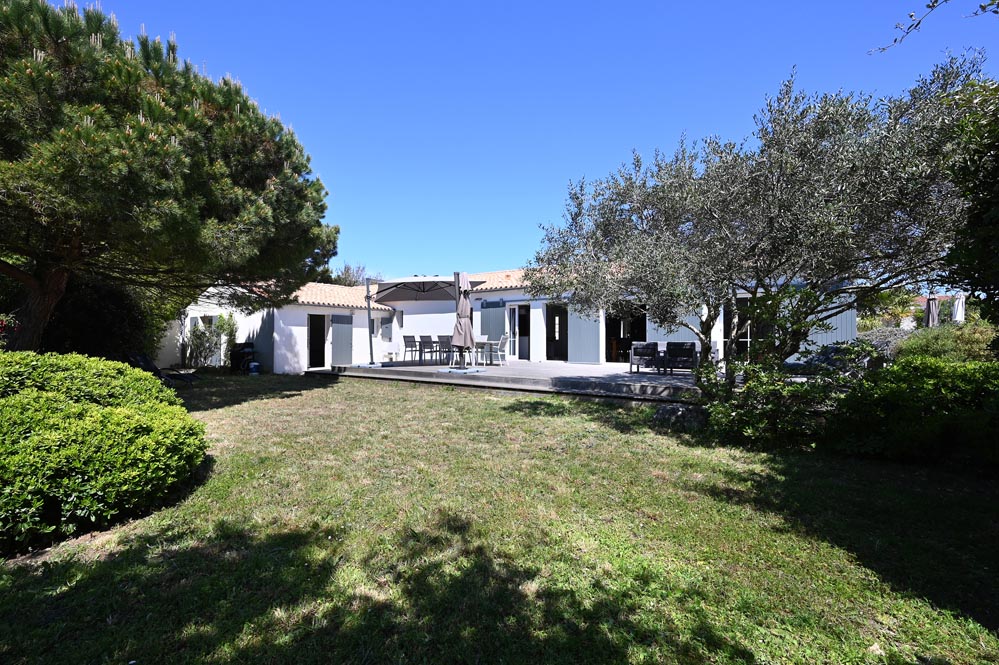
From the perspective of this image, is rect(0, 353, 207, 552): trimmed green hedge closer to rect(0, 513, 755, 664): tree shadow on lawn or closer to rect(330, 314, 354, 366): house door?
rect(0, 513, 755, 664): tree shadow on lawn

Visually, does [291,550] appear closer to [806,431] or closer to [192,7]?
[806,431]

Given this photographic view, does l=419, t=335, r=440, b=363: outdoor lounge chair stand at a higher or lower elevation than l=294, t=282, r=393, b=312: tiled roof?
lower

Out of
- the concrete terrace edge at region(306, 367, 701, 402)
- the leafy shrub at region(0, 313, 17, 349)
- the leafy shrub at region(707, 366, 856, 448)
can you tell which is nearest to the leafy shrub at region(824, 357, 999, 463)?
the leafy shrub at region(707, 366, 856, 448)

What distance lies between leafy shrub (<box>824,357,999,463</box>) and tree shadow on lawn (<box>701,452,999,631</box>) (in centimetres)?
22

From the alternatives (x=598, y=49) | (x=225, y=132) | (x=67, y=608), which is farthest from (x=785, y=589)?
(x=225, y=132)

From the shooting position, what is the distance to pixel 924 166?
5004mm

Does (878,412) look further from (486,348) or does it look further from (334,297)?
(334,297)

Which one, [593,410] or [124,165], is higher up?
[124,165]

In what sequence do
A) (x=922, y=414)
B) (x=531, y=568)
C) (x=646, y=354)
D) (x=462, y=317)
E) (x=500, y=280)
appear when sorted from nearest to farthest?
(x=531, y=568)
(x=922, y=414)
(x=646, y=354)
(x=462, y=317)
(x=500, y=280)

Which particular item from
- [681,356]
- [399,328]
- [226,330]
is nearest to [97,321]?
[226,330]

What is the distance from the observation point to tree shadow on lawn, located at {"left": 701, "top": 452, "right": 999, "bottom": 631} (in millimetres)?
2621

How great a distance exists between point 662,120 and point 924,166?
4.34 m

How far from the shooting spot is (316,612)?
236 centimetres

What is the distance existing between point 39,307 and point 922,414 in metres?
14.0
